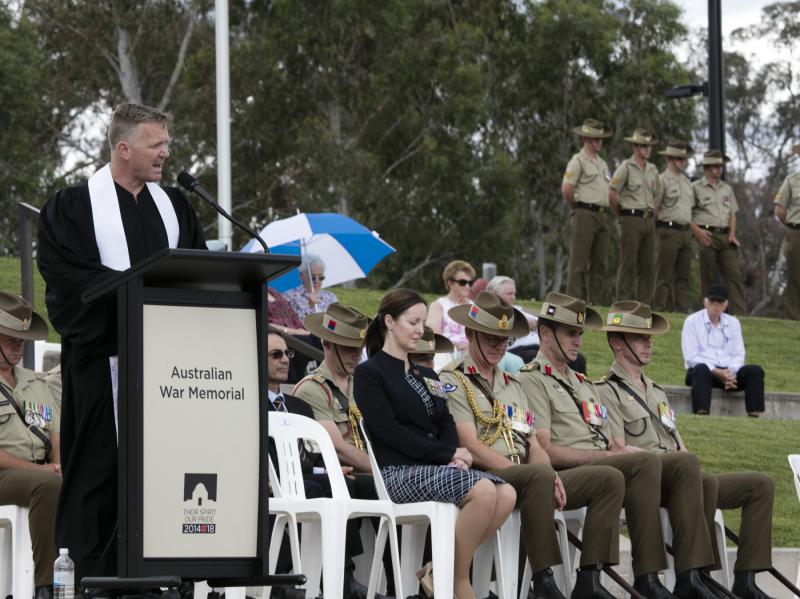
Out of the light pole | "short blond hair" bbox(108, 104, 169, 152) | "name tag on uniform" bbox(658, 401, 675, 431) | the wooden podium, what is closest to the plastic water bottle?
the wooden podium

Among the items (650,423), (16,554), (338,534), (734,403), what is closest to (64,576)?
(16,554)

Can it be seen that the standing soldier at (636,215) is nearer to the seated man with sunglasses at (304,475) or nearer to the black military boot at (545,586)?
the seated man with sunglasses at (304,475)

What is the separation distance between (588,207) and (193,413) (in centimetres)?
1369

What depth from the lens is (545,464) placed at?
7809mm

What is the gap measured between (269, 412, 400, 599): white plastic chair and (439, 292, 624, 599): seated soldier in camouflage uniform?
27.8 inches

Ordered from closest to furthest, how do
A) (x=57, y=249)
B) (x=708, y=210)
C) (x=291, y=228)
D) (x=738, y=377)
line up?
1. (x=57, y=249)
2. (x=291, y=228)
3. (x=738, y=377)
4. (x=708, y=210)

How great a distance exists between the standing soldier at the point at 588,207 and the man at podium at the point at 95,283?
12359 mm

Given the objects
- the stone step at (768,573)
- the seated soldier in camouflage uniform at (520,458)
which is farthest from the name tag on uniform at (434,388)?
the stone step at (768,573)

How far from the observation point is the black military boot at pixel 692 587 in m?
8.11

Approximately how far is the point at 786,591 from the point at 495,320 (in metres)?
2.33

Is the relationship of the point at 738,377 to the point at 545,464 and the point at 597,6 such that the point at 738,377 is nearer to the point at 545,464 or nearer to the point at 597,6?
the point at 545,464

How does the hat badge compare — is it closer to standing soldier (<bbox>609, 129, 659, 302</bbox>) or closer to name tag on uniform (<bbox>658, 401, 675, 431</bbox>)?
name tag on uniform (<bbox>658, 401, 675, 431</bbox>)

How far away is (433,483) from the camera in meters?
7.50

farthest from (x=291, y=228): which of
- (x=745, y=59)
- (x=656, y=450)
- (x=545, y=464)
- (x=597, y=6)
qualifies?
(x=745, y=59)
